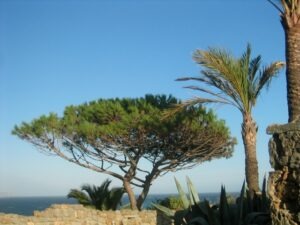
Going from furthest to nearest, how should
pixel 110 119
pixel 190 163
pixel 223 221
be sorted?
pixel 190 163, pixel 110 119, pixel 223 221

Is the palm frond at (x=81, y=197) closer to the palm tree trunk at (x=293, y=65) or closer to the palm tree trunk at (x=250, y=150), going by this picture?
the palm tree trunk at (x=250, y=150)

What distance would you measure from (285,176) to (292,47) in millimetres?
5426

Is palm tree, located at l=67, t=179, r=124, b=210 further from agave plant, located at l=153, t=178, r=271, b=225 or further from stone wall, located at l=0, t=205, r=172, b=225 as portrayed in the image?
agave plant, located at l=153, t=178, r=271, b=225

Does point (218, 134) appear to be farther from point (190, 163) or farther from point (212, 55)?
point (212, 55)

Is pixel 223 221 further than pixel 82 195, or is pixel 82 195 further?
pixel 82 195

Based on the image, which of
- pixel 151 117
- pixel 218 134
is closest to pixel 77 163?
pixel 151 117

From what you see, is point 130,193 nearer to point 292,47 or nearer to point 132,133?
point 132,133

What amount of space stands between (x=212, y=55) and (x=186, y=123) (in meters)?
6.93

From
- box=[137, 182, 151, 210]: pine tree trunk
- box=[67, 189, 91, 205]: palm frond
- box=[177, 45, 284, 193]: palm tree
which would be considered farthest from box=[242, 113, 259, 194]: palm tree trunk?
box=[137, 182, 151, 210]: pine tree trunk

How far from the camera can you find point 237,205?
31.3 ft

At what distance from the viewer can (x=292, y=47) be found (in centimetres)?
973

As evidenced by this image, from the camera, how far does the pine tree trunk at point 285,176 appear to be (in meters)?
4.74

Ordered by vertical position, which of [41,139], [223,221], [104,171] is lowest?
[223,221]

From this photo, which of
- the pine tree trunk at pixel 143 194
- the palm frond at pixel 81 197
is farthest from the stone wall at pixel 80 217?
the pine tree trunk at pixel 143 194
